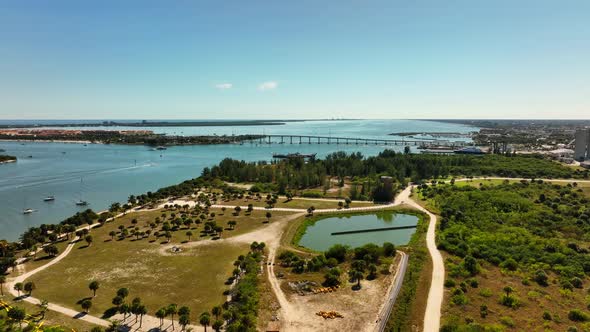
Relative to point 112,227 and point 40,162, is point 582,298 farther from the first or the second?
point 40,162

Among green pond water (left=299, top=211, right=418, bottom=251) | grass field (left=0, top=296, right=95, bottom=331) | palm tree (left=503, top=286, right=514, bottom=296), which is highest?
palm tree (left=503, top=286, right=514, bottom=296)

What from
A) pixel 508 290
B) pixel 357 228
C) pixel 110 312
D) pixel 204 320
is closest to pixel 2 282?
pixel 110 312

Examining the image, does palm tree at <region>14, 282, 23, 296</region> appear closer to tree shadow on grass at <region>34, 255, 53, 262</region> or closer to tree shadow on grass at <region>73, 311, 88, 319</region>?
tree shadow on grass at <region>73, 311, 88, 319</region>

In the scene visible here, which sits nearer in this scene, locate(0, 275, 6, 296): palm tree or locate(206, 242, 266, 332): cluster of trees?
locate(206, 242, 266, 332): cluster of trees

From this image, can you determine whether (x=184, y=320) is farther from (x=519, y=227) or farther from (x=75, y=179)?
(x=75, y=179)

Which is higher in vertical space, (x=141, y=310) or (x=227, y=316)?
(x=141, y=310)

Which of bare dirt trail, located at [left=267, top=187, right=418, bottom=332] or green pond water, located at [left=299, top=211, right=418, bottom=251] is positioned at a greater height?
bare dirt trail, located at [left=267, top=187, right=418, bottom=332]

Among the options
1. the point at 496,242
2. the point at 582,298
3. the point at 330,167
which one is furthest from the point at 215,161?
the point at 582,298

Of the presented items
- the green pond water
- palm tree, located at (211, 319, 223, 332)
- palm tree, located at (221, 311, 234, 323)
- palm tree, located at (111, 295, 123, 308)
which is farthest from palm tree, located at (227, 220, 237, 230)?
palm tree, located at (211, 319, 223, 332)
